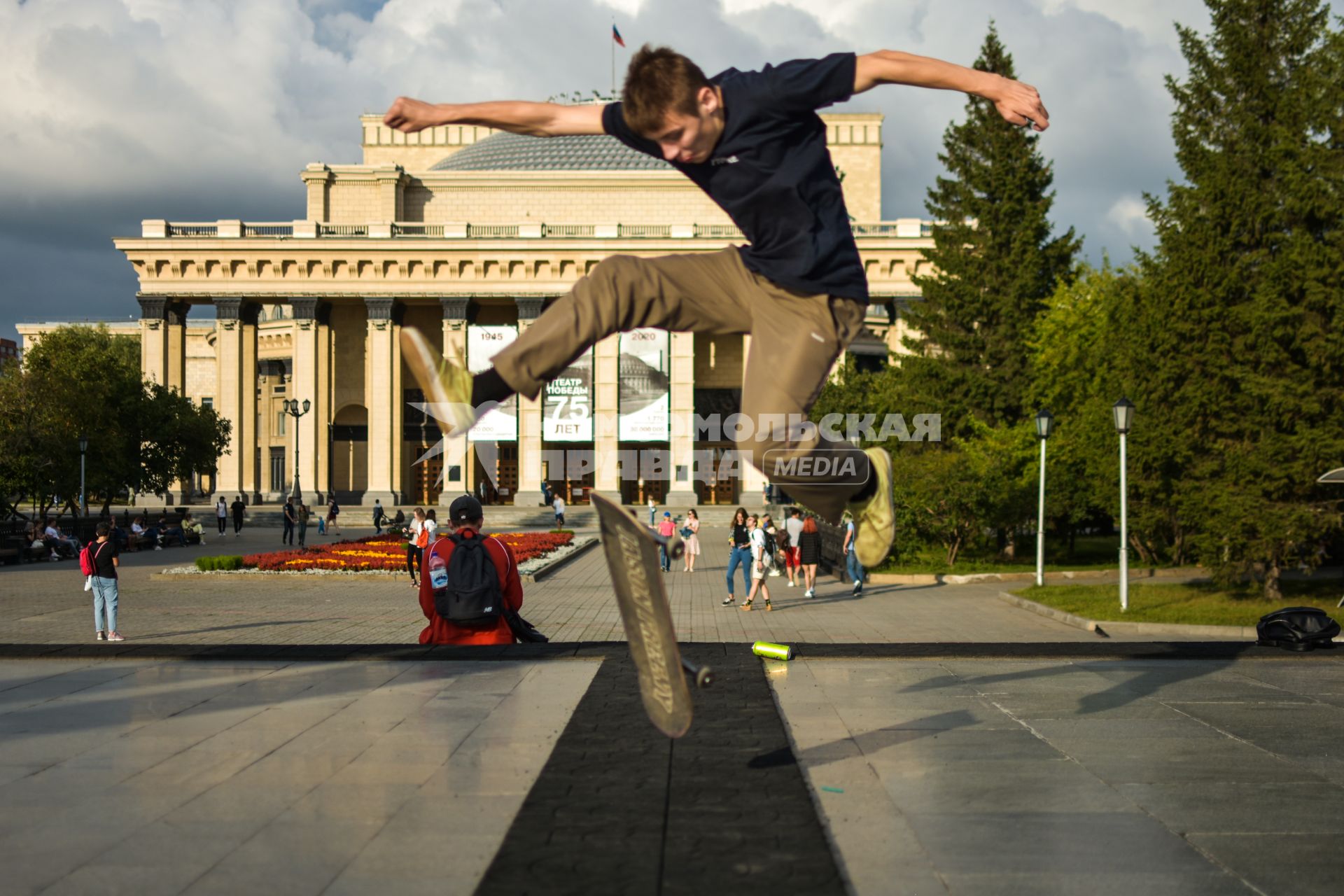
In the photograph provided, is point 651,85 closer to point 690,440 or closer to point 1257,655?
point 1257,655

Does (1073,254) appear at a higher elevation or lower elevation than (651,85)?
higher

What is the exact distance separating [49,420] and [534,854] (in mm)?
39267

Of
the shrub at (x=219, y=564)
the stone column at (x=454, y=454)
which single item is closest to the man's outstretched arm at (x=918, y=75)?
the shrub at (x=219, y=564)

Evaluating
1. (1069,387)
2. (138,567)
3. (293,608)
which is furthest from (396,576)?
(1069,387)

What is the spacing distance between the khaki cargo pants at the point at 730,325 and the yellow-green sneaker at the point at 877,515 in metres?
0.62

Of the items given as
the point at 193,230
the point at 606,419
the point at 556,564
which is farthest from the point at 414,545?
the point at 193,230

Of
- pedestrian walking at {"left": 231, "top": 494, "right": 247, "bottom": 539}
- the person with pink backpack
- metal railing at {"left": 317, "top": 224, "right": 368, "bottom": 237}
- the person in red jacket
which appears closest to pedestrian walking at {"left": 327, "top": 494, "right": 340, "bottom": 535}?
pedestrian walking at {"left": 231, "top": 494, "right": 247, "bottom": 539}

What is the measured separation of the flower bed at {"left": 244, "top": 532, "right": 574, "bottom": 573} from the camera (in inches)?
1044

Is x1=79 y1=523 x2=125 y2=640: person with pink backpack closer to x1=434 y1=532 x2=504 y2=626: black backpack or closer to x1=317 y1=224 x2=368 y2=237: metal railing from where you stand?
x1=434 y1=532 x2=504 y2=626: black backpack

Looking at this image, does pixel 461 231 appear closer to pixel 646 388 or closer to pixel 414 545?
pixel 646 388

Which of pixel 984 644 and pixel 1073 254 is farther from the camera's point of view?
pixel 1073 254

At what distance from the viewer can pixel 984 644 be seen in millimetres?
12125

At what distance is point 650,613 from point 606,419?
61.3 meters

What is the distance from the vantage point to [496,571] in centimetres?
1032
